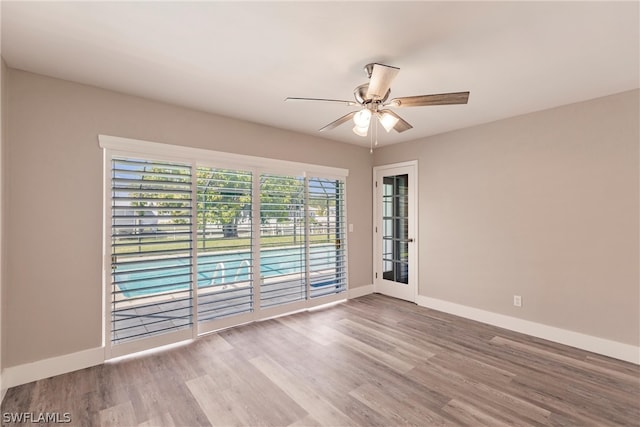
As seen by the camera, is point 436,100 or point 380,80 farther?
point 436,100

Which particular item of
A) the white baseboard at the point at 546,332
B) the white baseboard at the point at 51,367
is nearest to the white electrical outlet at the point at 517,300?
the white baseboard at the point at 546,332

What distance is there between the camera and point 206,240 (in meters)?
3.25

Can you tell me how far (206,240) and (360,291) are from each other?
270cm

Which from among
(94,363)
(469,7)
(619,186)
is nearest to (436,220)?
(619,186)

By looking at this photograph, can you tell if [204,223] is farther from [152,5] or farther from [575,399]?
[575,399]

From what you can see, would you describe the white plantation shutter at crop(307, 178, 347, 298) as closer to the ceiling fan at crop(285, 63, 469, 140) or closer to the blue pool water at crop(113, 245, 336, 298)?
the blue pool water at crop(113, 245, 336, 298)

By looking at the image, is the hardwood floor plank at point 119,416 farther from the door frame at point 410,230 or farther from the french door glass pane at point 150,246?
the door frame at point 410,230

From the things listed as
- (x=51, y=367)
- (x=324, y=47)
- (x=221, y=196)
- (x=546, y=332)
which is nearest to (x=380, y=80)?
(x=324, y=47)

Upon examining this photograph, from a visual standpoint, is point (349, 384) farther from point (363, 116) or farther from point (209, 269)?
point (363, 116)

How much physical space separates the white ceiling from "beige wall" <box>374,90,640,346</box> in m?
0.44

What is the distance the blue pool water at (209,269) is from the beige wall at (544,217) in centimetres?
189

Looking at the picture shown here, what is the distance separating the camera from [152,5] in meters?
1.65

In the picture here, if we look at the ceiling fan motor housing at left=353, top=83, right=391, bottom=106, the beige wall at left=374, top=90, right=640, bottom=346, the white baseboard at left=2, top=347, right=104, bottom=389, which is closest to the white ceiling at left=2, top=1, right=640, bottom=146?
the ceiling fan motor housing at left=353, top=83, right=391, bottom=106

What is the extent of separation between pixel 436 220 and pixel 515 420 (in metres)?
2.67
